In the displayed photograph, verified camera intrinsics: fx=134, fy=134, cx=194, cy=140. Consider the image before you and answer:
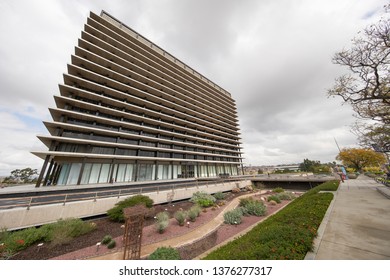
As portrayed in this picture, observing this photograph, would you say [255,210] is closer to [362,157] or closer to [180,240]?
[180,240]

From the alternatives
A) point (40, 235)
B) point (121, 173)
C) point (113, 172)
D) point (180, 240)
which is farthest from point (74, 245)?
point (121, 173)

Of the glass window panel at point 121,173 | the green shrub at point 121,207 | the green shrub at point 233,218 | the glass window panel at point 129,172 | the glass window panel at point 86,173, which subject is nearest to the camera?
the green shrub at point 233,218

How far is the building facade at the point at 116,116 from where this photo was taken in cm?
2075

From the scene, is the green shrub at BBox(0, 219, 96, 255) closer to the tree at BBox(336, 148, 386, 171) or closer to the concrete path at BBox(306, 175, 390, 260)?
the concrete path at BBox(306, 175, 390, 260)

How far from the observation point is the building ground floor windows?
2045cm

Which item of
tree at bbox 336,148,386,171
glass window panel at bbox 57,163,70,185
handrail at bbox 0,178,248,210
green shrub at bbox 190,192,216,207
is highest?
tree at bbox 336,148,386,171

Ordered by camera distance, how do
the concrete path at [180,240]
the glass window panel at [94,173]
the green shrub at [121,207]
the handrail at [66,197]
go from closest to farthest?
the concrete path at [180,240] → the handrail at [66,197] → the green shrub at [121,207] → the glass window panel at [94,173]

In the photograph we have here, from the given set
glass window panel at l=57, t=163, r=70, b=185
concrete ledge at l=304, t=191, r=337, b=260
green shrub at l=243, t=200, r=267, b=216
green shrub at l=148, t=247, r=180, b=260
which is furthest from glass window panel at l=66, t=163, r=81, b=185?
concrete ledge at l=304, t=191, r=337, b=260

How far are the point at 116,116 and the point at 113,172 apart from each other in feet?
35.8

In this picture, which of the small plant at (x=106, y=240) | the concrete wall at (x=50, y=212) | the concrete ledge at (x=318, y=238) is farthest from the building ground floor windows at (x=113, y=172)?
the concrete ledge at (x=318, y=238)

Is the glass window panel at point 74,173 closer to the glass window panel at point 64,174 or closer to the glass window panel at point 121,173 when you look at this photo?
the glass window panel at point 64,174

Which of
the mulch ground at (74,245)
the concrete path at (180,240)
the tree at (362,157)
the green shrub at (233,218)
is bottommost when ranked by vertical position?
the concrete path at (180,240)

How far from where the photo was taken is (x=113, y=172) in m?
24.0

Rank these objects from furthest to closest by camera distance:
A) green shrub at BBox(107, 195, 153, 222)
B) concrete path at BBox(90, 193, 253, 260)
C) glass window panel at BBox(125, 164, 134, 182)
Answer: glass window panel at BBox(125, 164, 134, 182) < green shrub at BBox(107, 195, 153, 222) < concrete path at BBox(90, 193, 253, 260)
